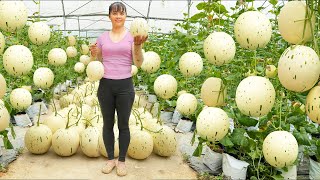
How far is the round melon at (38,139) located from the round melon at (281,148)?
118 inches

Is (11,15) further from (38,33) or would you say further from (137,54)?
(38,33)

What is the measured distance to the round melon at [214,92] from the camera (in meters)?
3.29

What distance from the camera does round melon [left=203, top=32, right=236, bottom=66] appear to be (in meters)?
2.97

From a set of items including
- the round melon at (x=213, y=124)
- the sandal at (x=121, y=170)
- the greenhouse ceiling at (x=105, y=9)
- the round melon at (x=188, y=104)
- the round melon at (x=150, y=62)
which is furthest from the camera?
the greenhouse ceiling at (x=105, y=9)

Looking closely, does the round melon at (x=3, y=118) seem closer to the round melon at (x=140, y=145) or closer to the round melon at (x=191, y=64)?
the round melon at (x=140, y=145)

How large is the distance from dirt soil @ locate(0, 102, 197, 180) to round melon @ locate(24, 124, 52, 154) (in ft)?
0.38

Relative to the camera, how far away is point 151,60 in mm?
6652

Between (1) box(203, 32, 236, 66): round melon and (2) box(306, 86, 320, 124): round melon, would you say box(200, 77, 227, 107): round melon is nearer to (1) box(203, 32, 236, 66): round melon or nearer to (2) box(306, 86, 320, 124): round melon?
(1) box(203, 32, 236, 66): round melon

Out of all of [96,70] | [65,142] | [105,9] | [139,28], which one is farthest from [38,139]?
[105,9]

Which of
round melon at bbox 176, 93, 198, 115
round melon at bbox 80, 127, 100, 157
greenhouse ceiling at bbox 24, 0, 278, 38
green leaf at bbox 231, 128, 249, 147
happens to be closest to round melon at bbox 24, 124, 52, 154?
round melon at bbox 80, 127, 100, 157

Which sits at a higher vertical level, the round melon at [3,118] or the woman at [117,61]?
the woman at [117,61]

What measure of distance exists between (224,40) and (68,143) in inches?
103

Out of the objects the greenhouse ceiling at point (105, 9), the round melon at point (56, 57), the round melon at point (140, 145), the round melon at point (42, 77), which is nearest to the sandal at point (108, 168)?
the round melon at point (140, 145)

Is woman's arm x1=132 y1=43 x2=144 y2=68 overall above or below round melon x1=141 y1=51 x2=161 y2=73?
above
